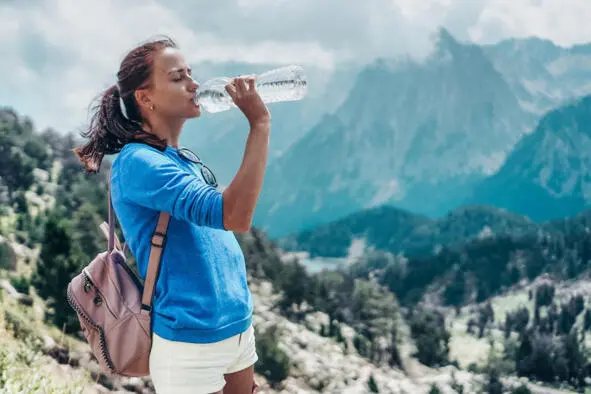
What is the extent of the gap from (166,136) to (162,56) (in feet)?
1.13

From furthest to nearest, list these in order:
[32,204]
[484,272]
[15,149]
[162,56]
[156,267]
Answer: [484,272] → [15,149] → [32,204] → [162,56] → [156,267]

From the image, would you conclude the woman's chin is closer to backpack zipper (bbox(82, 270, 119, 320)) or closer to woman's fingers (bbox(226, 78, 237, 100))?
woman's fingers (bbox(226, 78, 237, 100))

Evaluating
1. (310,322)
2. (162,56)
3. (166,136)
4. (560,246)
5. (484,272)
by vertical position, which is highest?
(560,246)

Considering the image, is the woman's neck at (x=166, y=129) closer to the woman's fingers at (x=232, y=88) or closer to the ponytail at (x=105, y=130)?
the ponytail at (x=105, y=130)

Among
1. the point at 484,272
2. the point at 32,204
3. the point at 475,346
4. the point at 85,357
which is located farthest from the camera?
the point at 484,272

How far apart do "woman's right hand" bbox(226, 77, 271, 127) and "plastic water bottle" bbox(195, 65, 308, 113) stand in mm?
351

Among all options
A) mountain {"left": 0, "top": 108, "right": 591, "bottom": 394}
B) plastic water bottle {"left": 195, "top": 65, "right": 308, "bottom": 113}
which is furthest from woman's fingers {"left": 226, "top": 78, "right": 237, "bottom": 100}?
mountain {"left": 0, "top": 108, "right": 591, "bottom": 394}

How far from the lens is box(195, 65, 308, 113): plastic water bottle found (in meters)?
2.96

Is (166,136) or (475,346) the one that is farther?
(475,346)

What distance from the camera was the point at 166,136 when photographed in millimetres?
2928

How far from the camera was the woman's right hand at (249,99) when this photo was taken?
8.35 ft

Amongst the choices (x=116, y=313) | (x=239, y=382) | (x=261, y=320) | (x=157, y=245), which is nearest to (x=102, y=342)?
(x=116, y=313)

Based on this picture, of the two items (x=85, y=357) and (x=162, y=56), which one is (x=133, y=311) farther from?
(x=85, y=357)

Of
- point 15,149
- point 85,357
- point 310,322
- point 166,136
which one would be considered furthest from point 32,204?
point 166,136
